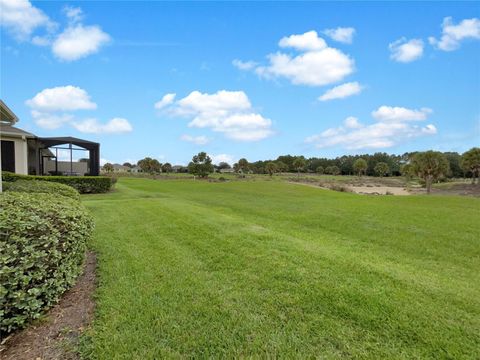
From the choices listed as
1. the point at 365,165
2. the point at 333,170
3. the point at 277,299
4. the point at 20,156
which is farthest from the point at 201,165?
the point at 333,170

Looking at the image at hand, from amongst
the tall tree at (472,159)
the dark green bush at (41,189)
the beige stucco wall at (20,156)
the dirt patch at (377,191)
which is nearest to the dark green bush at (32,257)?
the dark green bush at (41,189)

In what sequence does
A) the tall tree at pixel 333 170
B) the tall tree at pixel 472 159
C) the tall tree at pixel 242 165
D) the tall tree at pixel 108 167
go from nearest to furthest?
the tall tree at pixel 472 159, the tall tree at pixel 108 167, the tall tree at pixel 242 165, the tall tree at pixel 333 170

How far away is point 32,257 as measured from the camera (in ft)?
8.18

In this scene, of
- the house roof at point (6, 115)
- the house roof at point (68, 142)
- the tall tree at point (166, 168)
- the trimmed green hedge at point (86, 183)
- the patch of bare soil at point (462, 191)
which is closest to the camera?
the house roof at point (6, 115)

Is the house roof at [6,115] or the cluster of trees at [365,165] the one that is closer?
the house roof at [6,115]

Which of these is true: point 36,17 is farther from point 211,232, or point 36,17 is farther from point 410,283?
point 410,283

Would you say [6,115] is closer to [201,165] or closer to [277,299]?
[277,299]

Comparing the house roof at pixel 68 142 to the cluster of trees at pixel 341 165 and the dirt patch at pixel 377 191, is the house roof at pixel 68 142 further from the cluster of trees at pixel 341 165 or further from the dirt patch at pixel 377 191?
the cluster of trees at pixel 341 165

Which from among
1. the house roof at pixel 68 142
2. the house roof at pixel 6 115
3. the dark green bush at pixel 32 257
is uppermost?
the house roof at pixel 68 142

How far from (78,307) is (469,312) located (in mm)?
3975

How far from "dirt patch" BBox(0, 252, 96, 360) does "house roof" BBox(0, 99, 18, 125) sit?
6.20 metres

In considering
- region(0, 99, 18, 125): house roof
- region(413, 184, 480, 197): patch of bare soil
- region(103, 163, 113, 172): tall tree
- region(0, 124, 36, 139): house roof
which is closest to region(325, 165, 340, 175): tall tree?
region(413, 184, 480, 197): patch of bare soil

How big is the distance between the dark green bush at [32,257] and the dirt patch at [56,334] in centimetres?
11

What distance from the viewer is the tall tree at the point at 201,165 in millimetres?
46594
